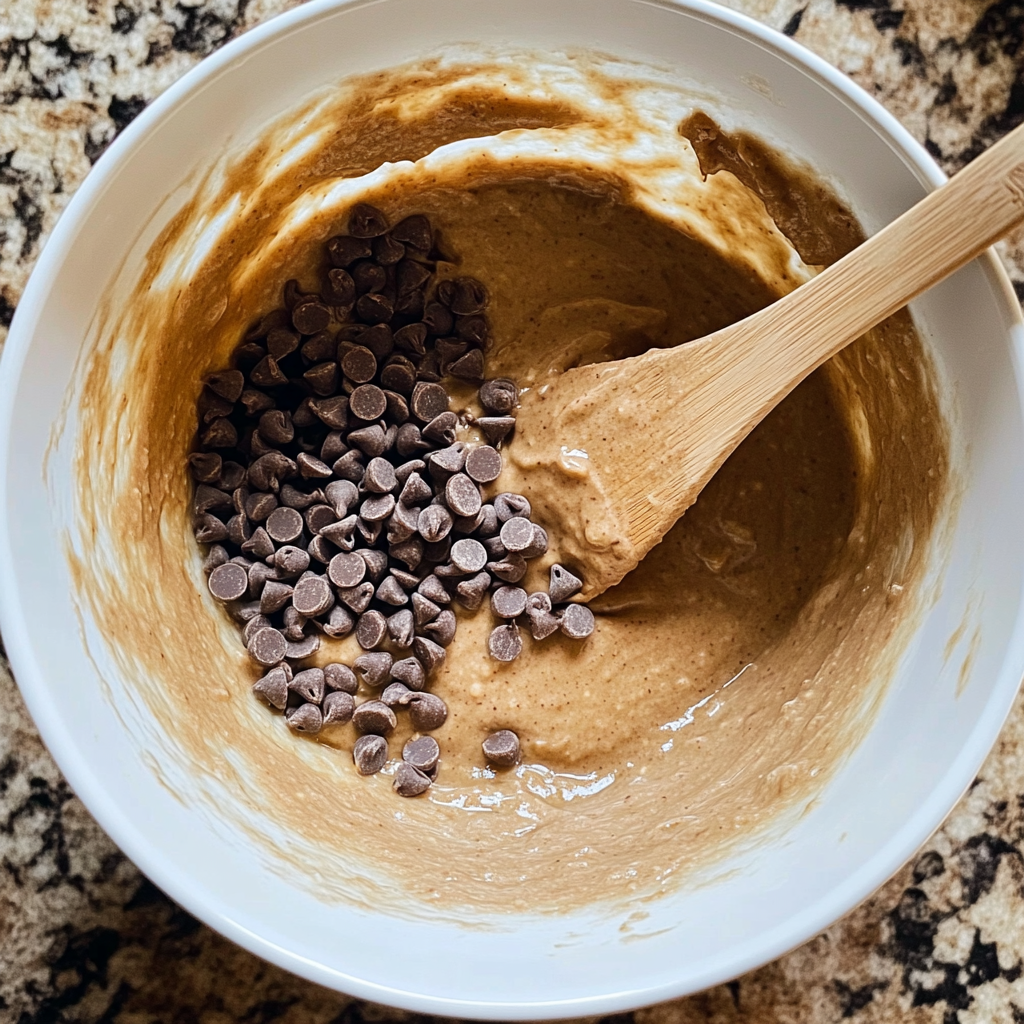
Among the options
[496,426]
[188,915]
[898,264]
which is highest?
[898,264]

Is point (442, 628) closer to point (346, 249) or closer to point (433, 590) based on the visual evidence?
point (433, 590)

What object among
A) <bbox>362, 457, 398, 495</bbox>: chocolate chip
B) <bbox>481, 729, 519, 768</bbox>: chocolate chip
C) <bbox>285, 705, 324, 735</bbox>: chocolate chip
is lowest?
<bbox>285, 705, 324, 735</bbox>: chocolate chip

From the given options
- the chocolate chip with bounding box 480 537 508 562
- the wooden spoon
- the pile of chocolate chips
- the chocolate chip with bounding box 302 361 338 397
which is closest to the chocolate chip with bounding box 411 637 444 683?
the pile of chocolate chips

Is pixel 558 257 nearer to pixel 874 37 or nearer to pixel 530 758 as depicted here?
pixel 874 37

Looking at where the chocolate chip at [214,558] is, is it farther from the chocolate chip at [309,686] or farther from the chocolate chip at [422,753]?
the chocolate chip at [422,753]

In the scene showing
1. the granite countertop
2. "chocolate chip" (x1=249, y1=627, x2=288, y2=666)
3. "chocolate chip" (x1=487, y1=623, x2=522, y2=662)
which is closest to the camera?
the granite countertop

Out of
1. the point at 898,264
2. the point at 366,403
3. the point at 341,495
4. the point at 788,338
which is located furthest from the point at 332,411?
the point at 898,264

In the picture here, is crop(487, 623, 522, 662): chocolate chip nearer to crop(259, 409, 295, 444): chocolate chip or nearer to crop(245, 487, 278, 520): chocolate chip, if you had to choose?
crop(245, 487, 278, 520): chocolate chip
